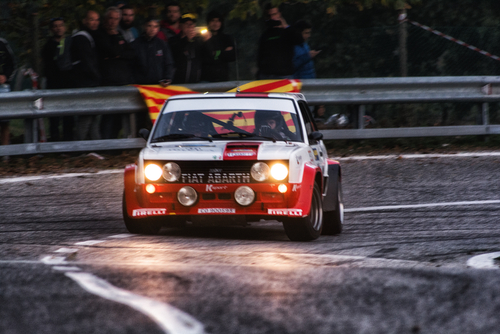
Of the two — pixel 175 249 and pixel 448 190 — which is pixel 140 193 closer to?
pixel 175 249

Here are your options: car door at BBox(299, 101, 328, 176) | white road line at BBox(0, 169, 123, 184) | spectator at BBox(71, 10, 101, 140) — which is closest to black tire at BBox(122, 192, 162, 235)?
car door at BBox(299, 101, 328, 176)

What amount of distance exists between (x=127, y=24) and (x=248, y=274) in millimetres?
8950

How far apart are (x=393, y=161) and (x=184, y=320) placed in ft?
32.9

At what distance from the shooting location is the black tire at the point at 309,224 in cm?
810

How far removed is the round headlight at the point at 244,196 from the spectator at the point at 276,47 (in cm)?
722

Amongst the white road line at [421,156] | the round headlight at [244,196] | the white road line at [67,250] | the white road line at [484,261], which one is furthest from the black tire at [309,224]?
the white road line at [421,156]

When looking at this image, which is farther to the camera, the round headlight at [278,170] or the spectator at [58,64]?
the spectator at [58,64]

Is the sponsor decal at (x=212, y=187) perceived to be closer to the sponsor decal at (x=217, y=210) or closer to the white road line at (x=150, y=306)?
the sponsor decal at (x=217, y=210)

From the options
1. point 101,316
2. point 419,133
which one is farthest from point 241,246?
point 419,133

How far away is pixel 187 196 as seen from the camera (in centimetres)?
805

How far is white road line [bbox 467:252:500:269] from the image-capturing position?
6.51 m

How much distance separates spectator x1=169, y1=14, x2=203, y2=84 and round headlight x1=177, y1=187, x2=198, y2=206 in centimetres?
689

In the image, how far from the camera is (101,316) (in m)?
4.79

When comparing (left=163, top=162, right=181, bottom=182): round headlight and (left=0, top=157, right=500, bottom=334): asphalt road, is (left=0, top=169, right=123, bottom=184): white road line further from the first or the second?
(left=163, top=162, right=181, bottom=182): round headlight
